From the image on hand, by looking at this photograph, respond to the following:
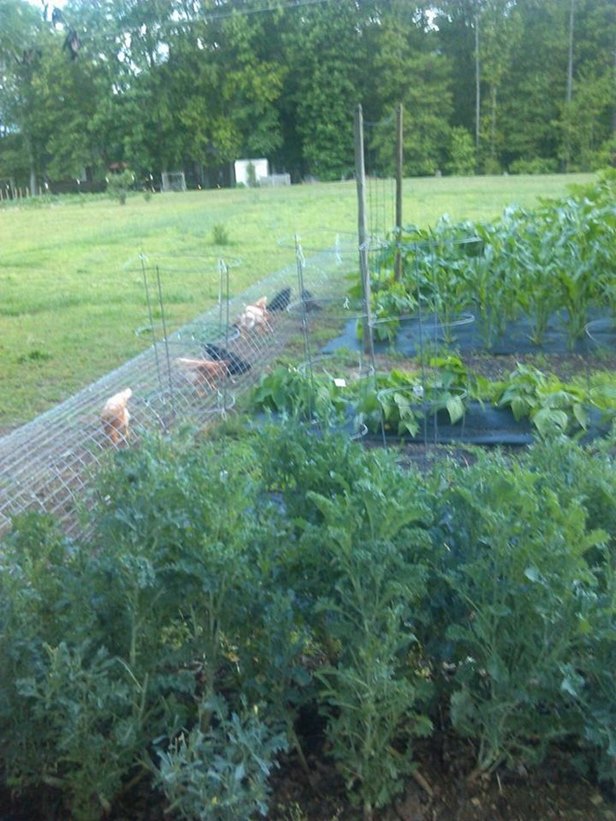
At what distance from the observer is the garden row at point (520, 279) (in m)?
4.73

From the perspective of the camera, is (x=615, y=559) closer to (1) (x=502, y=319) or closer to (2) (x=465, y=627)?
(2) (x=465, y=627)

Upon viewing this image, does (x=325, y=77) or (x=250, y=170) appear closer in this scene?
(x=325, y=77)

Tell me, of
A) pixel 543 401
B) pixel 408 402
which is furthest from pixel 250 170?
pixel 543 401

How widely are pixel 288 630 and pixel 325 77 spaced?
6359 mm

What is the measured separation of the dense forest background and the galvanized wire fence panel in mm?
1820

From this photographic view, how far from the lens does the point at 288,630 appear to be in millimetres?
1453

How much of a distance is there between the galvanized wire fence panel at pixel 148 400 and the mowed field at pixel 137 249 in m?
0.34

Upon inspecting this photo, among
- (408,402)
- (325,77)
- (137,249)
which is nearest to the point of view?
(408,402)

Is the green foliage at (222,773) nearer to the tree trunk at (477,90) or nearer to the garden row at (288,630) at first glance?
the garden row at (288,630)

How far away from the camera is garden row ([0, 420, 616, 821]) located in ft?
4.43

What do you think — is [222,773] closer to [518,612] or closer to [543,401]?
[518,612]

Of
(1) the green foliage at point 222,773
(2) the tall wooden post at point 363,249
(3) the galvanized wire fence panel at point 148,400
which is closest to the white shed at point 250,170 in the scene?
(3) the galvanized wire fence panel at point 148,400

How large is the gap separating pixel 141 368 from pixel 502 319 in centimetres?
191

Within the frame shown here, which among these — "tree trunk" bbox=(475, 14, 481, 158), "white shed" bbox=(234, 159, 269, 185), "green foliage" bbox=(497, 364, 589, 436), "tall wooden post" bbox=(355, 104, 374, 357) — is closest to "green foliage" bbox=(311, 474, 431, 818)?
"green foliage" bbox=(497, 364, 589, 436)
